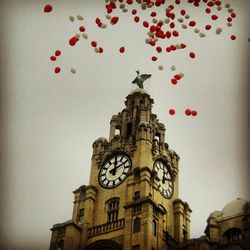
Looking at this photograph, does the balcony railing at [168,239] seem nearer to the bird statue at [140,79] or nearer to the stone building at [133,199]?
the stone building at [133,199]

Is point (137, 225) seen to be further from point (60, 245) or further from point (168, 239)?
point (60, 245)

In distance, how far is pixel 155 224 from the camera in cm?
6831

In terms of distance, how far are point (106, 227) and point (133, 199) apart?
4.54 m

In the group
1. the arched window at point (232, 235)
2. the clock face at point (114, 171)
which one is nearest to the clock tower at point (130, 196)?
the clock face at point (114, 171)

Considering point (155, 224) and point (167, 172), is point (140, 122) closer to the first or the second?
point (167, 172)

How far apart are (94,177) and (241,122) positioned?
4601 centimetres

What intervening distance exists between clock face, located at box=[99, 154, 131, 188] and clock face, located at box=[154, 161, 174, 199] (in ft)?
13.2

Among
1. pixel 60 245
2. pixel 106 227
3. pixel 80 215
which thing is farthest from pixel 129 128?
pixel 60 245

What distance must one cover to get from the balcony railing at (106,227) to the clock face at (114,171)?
6.17 meters

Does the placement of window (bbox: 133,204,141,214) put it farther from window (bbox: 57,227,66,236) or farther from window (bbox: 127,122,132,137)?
window (bbox: 127,122,132,137)

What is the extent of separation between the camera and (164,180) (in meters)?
78.1

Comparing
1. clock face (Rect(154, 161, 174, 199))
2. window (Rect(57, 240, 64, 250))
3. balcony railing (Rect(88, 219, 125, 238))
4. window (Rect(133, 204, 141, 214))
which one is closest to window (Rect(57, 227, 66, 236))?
window (Rect(57, 240, 64, 250))

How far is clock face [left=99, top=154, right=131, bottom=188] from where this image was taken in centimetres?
7569

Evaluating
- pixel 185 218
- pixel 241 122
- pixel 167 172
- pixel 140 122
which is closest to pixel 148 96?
pixel 140 122
